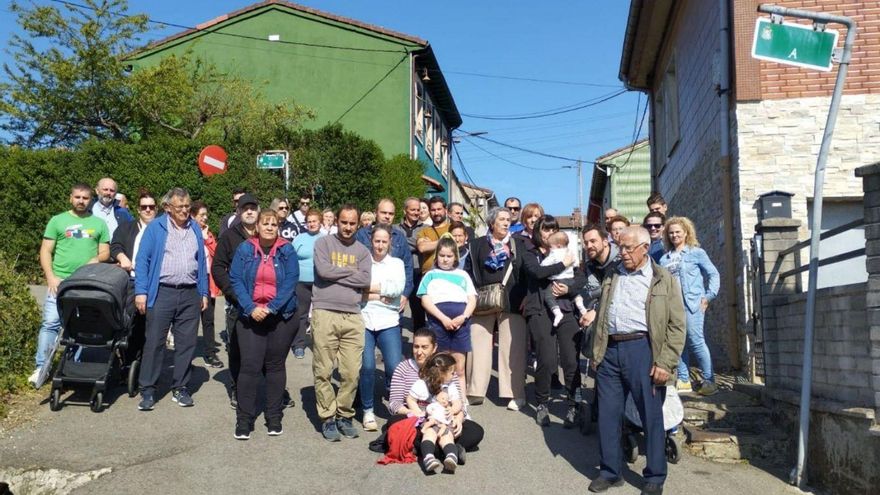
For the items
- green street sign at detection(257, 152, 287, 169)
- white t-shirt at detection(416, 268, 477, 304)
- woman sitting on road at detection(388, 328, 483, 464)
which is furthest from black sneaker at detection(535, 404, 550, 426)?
green street sign at detection(257, 152, 287, 169)

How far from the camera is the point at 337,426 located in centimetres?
762

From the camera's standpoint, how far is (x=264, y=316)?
7254mm

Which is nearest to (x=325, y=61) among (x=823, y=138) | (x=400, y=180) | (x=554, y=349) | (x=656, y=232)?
(x=400, y=180)

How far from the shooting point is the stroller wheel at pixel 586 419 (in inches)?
305

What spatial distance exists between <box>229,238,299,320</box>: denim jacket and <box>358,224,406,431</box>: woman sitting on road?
771mm

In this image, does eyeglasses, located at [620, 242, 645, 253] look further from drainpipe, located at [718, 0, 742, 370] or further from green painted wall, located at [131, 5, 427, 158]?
green painted wall, located at [131, 5, 427, 158]

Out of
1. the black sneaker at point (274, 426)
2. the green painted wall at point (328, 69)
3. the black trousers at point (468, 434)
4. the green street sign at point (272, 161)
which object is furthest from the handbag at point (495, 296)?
the green painted wall at point (328, 69)

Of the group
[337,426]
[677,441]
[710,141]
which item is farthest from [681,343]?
[710,141]

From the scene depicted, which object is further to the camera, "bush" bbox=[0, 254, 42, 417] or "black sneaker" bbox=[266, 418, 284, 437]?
"bush" bbox=[0, 254, 42, 417]

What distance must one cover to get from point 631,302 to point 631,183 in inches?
1399

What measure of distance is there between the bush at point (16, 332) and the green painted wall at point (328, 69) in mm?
19869

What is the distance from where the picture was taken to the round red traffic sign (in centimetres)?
1792

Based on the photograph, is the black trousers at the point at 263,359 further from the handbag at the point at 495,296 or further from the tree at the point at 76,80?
the tree at the point at 76,80

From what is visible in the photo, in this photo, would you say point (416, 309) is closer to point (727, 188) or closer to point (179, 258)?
point (179, 258)
